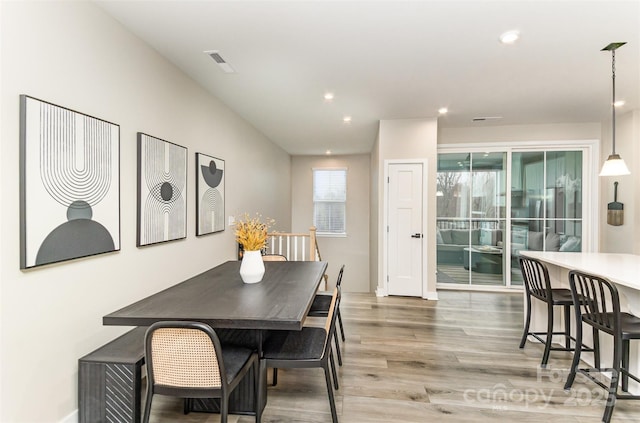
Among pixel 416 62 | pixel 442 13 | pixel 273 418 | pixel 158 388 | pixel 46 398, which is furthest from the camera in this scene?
pixel 416 62

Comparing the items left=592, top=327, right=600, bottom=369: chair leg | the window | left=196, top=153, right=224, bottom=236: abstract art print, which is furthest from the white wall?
the window

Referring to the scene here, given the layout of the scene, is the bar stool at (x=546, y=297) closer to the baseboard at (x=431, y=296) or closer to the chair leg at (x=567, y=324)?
the chair leg at (x=567, y=324)

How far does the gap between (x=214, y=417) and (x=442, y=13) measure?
3076 millimetres

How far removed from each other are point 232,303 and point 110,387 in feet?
2.68

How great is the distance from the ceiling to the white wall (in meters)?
0.31

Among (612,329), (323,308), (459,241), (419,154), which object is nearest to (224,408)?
(323,308)

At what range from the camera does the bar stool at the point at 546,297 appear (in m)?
2.71

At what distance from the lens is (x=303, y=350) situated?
195cm

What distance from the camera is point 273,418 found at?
6.68 ft

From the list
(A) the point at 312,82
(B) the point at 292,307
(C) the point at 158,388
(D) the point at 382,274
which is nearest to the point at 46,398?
(C) the point at 158,388

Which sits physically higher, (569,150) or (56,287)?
(569,150)

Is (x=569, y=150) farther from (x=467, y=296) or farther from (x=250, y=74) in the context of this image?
A: (x=250, y=74)

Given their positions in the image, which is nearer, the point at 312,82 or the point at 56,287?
the point at 56,287

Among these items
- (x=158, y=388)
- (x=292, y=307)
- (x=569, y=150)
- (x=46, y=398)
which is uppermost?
(x=569, y=150)
